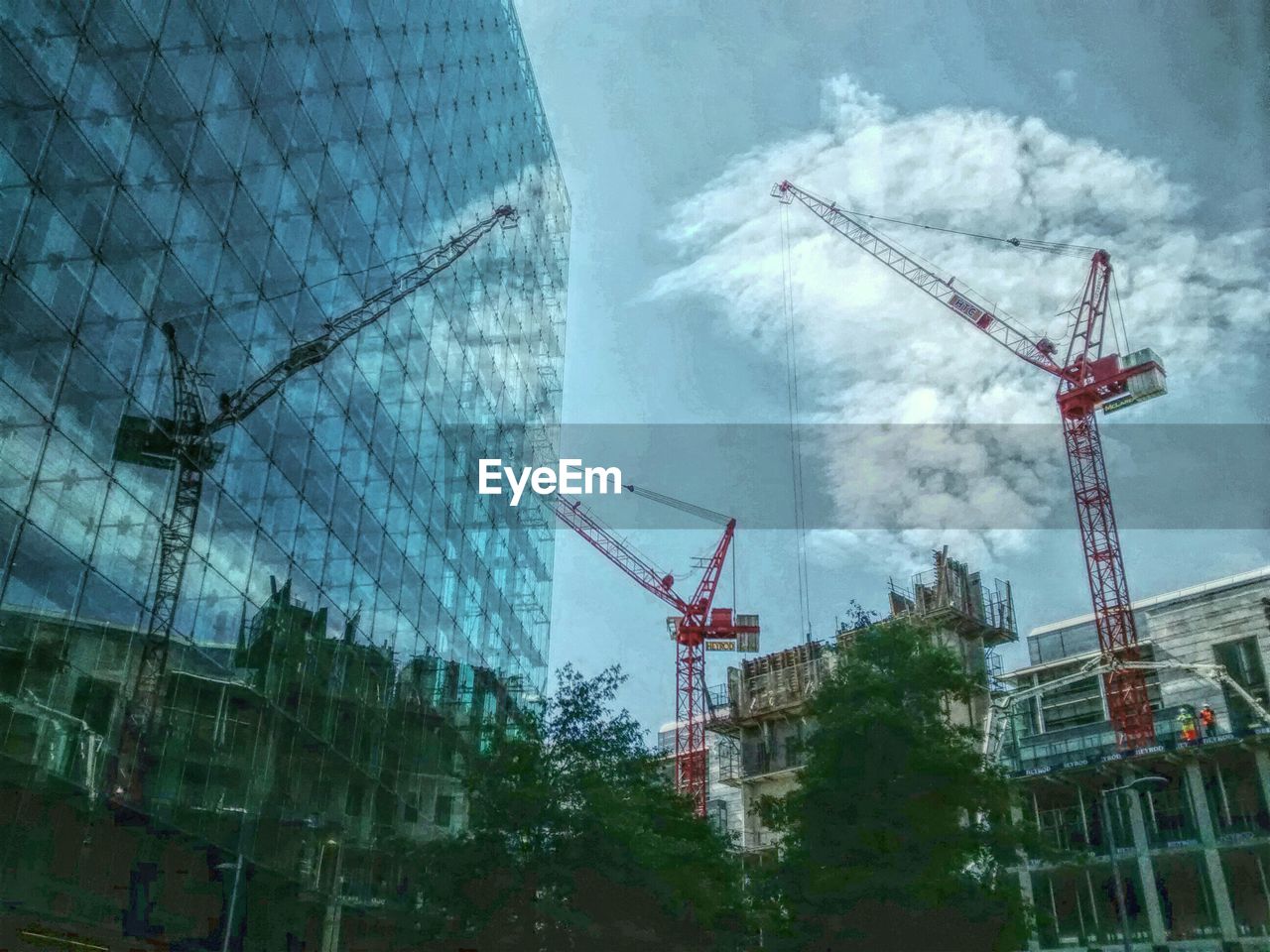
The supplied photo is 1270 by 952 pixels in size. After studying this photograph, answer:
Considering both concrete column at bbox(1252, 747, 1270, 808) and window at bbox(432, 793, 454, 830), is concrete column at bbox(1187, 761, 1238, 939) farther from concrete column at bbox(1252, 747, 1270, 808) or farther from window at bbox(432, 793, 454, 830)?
window at bbox(432, 793, 454, 830)

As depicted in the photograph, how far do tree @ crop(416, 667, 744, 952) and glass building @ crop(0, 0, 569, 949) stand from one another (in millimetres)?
4357

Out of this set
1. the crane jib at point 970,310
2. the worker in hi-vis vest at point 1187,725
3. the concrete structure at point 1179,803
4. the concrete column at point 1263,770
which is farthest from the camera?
the crane jib at point 970,310

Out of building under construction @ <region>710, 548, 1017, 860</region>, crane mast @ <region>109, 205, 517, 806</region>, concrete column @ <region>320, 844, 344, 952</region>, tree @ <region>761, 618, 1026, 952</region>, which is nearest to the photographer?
crane mast @ <region>109, 205, 517, 806</region>

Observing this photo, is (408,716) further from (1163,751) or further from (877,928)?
(1163,751)

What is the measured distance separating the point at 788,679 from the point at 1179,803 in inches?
995

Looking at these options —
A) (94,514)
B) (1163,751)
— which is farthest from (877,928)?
(1163,751)

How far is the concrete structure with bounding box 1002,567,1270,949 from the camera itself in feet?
151

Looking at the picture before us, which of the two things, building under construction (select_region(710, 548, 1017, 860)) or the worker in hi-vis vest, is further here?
building under construction (select_region(710, 548, 1017, 860))

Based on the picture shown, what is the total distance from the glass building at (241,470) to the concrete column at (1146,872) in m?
26.6

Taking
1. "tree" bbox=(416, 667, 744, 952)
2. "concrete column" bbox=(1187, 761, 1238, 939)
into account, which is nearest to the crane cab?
"concrete column" bbox=(1187, 761, 1238, 939)

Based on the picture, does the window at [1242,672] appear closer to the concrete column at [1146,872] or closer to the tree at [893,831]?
the concrete column at [1146,872]

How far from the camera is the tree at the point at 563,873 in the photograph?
29562 millimetres

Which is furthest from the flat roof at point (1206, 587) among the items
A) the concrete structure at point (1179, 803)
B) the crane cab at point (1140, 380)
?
the crane cab at point (1140, 380)

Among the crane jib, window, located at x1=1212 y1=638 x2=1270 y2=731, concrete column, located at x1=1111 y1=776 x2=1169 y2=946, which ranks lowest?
concrete column, located at x1=1111 y1=776 x2=1169 y2=946
